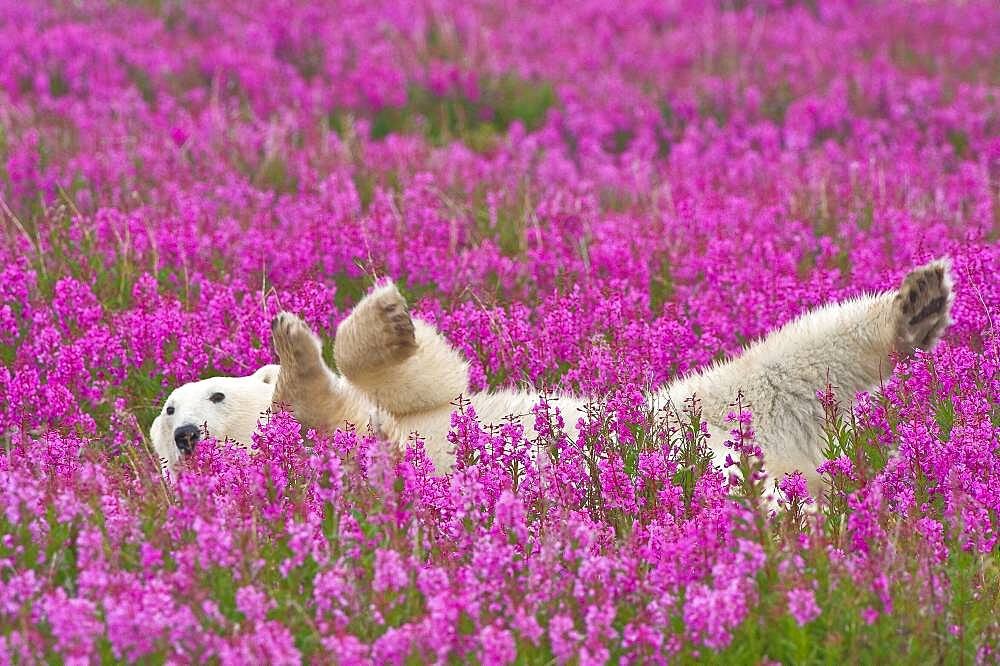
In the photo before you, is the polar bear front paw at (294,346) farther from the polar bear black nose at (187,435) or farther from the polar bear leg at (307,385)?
the polar bear black nose at (187,435)

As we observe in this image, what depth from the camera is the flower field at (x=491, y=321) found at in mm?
3221

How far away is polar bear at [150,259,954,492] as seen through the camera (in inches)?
197

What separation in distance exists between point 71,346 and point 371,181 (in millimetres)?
3305

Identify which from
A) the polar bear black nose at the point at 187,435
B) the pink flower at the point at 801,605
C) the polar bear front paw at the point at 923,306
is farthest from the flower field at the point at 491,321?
the polar bear black nose at the point at 187,435

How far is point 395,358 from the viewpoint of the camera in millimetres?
5270

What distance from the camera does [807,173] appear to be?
9.02 meters

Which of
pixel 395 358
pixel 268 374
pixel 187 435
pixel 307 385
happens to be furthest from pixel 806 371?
pixel 187 435

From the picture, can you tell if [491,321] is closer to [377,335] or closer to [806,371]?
[377,335]

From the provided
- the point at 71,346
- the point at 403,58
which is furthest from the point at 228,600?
the point at 403,58

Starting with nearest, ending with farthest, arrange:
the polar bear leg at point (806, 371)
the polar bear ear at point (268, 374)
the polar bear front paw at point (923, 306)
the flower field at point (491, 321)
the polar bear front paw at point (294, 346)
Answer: the flower field at point (491, 321)
the polar bear front paw at point (923, 306)
the polar bear leg at point (806, 371)
the polar bear front paw at point (294, 346)
the polar bear ear at point (268, 374)

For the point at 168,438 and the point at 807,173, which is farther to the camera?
the point at 807,173

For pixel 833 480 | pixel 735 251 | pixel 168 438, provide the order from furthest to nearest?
pixel 735 251
pixel 168 438
pixel 833 480

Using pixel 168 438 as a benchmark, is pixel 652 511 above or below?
above

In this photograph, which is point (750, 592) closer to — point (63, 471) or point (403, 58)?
point (63, 471)
